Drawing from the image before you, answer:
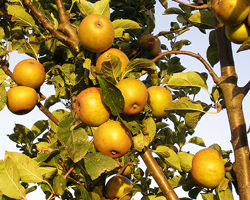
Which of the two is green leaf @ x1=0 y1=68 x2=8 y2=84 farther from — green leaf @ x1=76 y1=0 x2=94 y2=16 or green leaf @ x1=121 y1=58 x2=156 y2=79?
green leaf @ x1=121 y1=58 x2=156 y2=79

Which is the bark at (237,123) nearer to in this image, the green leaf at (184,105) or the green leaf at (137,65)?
the green leaf at (184,105)

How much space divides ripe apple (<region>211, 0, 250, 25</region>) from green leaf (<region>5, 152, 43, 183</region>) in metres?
1.46

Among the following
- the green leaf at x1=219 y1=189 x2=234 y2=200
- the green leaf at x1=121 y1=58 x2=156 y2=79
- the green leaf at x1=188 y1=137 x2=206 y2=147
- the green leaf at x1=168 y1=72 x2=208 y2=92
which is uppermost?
the green leaf at x1=121 y1=58 x2=156 y2=79

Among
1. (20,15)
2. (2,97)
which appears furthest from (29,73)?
(20,15)

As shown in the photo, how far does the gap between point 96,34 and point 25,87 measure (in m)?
0.94

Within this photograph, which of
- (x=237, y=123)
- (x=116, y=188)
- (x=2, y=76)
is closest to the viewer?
(x=237, y=123)

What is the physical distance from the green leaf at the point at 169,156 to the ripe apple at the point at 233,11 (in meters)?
0.97

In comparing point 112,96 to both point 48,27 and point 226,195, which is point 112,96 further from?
point 226,195

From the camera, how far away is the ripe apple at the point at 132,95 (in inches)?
66.6

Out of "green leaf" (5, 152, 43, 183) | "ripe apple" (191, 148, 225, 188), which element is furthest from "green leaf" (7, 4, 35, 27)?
"ripe apple" (191, 148, 225, 188)

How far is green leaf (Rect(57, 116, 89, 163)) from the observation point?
5.58 ft

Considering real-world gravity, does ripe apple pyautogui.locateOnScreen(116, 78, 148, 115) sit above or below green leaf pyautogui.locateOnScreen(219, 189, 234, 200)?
above

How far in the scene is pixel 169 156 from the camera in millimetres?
2164

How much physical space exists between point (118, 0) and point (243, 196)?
2040 millimetres
